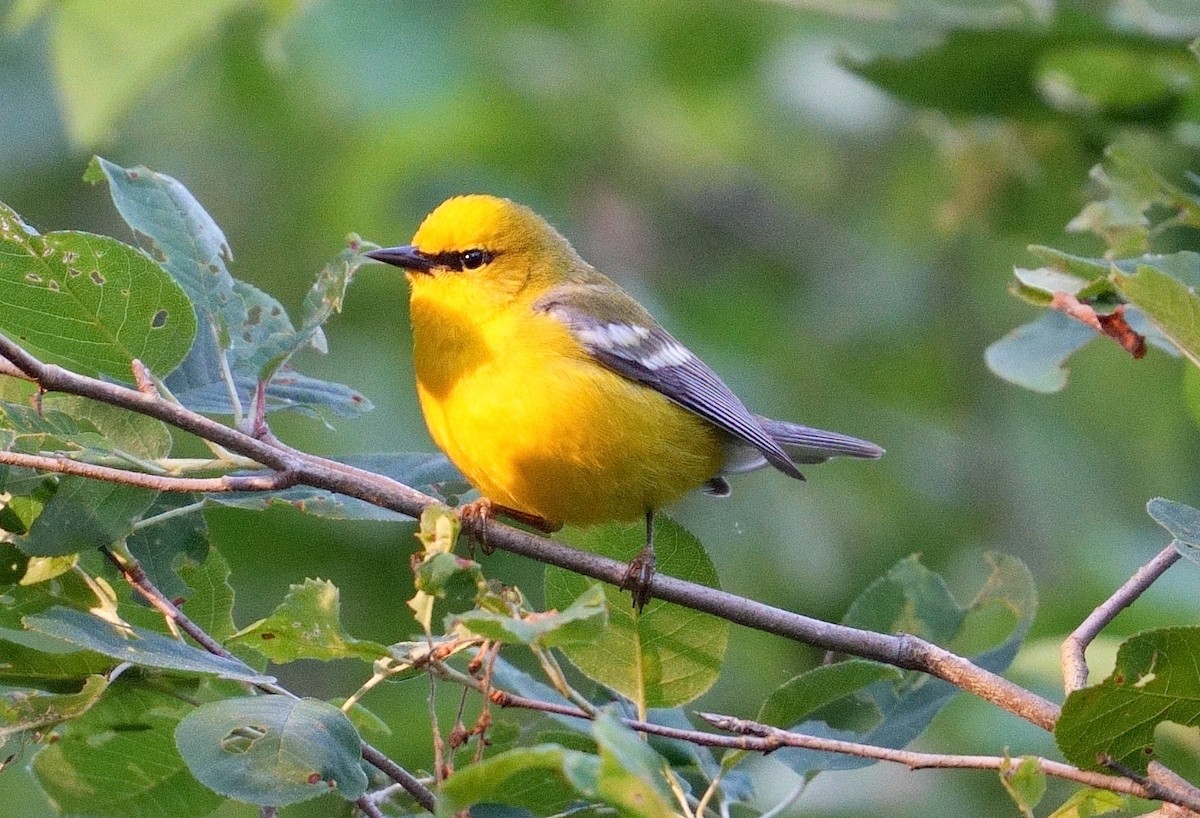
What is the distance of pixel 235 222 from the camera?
816cm

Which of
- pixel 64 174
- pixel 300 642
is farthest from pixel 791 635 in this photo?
pixel 64 174

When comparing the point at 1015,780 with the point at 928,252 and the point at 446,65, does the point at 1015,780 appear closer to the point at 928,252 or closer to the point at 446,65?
the point at 446,65

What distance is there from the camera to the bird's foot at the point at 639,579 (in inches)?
98.0

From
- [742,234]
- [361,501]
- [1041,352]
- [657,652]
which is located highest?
[361,501]

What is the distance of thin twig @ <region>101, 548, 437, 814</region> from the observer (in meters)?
2.21

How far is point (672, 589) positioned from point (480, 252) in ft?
5.48

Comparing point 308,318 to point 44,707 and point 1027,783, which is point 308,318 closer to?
point 44,707

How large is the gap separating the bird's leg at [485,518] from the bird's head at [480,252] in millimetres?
589

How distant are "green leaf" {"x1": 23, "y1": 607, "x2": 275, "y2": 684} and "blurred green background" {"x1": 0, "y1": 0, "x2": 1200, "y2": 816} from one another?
2.49 meters

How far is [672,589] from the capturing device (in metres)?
2.47

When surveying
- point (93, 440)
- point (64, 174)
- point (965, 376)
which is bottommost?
point (965, 376)

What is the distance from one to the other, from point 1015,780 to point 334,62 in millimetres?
5120

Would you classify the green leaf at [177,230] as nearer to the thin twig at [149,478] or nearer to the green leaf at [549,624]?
the thin twig at [149,478]

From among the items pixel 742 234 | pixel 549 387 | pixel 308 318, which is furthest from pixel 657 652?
pixel 742 234
